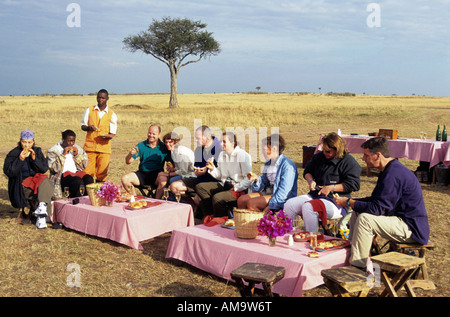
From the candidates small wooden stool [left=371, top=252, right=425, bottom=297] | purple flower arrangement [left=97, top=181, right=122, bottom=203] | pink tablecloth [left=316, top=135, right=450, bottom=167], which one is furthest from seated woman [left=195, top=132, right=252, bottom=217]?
pink tablecloth [left=316, top=135, right=450, bottom=167]

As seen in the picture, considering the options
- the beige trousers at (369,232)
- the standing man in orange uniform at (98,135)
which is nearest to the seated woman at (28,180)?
the standing man in orange uniform at (98,135)

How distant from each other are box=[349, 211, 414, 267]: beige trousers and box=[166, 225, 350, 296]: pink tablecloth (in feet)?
0.42

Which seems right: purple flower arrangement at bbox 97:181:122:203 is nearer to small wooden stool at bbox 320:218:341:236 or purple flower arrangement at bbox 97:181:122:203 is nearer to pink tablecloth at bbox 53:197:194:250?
pink tablecloth at bbox 53:197:194:250

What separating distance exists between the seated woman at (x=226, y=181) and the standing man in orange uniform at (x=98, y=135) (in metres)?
2.29

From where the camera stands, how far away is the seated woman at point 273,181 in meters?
5.39

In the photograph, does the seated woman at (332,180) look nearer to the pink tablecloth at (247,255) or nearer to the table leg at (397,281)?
the pink tablecloth at (247,255)

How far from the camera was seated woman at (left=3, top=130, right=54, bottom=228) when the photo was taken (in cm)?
636

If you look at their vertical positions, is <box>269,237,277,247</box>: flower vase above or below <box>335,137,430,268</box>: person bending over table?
below


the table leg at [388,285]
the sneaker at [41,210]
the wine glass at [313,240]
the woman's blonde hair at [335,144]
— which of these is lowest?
the sneaker at [41,210]

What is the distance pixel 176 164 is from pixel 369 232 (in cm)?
374

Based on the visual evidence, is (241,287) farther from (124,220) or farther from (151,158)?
(151,158)

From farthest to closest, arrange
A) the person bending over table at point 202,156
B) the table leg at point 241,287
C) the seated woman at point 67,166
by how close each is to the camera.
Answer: the seated woman at point 67,166, the person bending over table at point 202,156, the table leg at point 241,287
